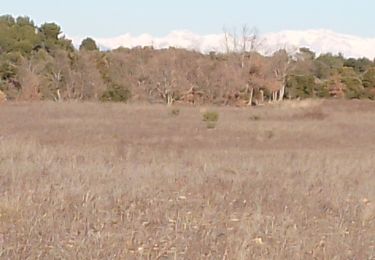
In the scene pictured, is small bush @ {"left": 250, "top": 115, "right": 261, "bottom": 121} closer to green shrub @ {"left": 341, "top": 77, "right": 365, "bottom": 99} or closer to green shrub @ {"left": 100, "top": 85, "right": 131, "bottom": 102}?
green shrub @ {"left": 100, "top": 85, "right": 131, "bottom": 102}

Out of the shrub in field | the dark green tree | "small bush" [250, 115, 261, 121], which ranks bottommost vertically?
"small bush" [250, 115, 261, 121]

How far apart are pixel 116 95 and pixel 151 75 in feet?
16.0

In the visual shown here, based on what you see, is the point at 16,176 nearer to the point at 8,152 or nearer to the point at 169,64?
the point at 8,152

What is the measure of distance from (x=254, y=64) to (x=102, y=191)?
5779 cm

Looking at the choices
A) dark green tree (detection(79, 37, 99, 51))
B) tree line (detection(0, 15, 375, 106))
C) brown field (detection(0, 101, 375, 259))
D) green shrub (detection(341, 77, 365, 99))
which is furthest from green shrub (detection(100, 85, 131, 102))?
brown field (detection(0, 101, 375, 259))

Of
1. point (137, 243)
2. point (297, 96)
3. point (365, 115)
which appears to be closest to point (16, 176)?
point (137, 243)

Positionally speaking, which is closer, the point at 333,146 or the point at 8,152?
the point at 8,152

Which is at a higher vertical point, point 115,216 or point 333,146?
point 115,216

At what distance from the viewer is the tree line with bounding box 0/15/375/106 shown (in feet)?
171

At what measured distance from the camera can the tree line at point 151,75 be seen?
52.0 metres

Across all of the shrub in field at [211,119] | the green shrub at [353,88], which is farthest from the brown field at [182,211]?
the green shrub at [353,88]

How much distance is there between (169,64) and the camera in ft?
185

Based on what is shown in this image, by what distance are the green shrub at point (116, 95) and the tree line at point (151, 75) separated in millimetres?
70

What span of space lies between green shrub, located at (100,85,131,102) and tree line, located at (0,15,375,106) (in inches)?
2.8
